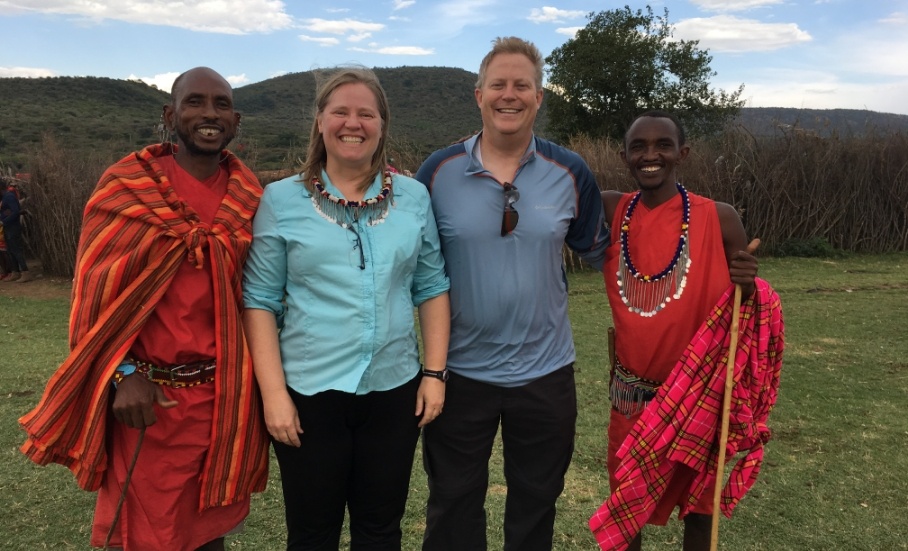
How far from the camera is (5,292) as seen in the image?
10.1 meters

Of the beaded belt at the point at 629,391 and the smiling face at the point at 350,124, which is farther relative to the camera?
the beaded belt at the point at 629,391

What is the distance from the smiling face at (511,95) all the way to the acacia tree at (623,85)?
2425 cm

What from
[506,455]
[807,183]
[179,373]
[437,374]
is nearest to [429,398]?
[437,374]

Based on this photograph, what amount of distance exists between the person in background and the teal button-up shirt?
35.8 ft

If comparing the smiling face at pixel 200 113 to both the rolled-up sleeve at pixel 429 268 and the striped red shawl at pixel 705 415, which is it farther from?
the striped red shawl at pixel 705 415

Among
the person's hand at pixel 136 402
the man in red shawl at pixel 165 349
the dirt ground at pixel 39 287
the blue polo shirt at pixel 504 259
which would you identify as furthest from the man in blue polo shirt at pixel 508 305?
the dirt ground at pixel 39 287

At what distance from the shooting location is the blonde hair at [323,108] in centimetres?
208

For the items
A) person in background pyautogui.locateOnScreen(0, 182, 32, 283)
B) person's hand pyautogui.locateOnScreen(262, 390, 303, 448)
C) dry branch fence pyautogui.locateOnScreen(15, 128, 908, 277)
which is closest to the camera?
person's hand pyautogui.locateOnScreen(262, 390, 303, 448)

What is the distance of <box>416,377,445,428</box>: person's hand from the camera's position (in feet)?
7.11

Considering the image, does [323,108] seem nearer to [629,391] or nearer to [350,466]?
[350,466]

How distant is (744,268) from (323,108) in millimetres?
1462

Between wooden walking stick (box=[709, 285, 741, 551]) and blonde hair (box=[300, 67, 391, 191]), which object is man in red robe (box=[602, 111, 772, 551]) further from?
blonde hair (box=[300, 67, 391, 191])

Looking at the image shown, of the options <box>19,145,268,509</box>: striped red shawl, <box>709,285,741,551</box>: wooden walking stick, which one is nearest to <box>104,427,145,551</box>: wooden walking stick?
<box>19,145,268,509</box>: striped red shawl

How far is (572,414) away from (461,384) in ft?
1.39
